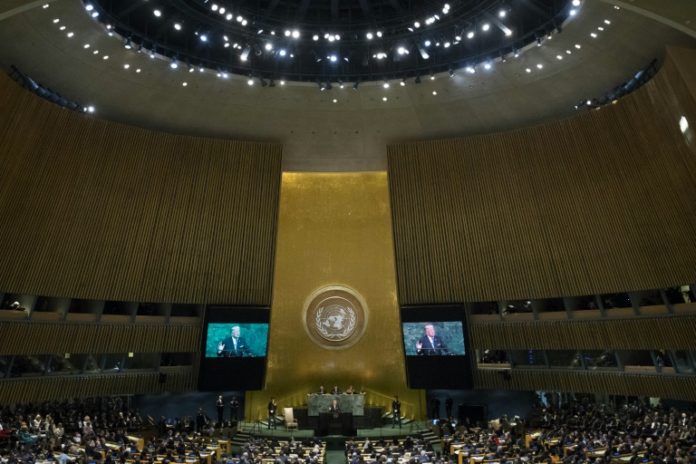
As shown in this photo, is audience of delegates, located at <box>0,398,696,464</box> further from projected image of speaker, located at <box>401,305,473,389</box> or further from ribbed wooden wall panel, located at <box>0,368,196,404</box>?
projected image of speaker, located at <box>401,305,473,389</box>

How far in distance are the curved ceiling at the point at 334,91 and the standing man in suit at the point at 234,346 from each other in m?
7.24

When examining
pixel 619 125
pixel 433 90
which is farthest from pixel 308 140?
pixel 619 125

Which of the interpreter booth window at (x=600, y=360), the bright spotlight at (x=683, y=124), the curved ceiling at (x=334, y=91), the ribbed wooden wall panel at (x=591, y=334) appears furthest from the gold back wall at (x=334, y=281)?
the bright spotlight at (x=683, y=124)

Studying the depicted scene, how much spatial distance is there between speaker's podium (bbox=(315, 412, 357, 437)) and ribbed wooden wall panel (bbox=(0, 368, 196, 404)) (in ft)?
14.6

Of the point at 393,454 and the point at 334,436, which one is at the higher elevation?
the point at 334,436

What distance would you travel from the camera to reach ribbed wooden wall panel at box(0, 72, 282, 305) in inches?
559

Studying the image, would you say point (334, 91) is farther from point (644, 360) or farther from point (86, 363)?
point (644, 360)

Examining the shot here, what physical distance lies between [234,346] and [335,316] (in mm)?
5060

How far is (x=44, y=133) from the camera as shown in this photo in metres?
14.6

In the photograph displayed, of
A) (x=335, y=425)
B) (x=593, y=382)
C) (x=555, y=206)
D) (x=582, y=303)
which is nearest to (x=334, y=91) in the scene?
(x=555, y=206)

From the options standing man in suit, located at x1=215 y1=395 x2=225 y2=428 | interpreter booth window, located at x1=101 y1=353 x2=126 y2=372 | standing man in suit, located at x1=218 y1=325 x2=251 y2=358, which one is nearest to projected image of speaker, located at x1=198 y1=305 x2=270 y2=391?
standing man in suit, located at x1=218 y1=325 x2=251 y2=358

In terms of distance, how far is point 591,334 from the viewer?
1603 cm

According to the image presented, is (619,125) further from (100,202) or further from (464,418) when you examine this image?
(100,202)

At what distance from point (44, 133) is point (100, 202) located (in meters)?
2.52
